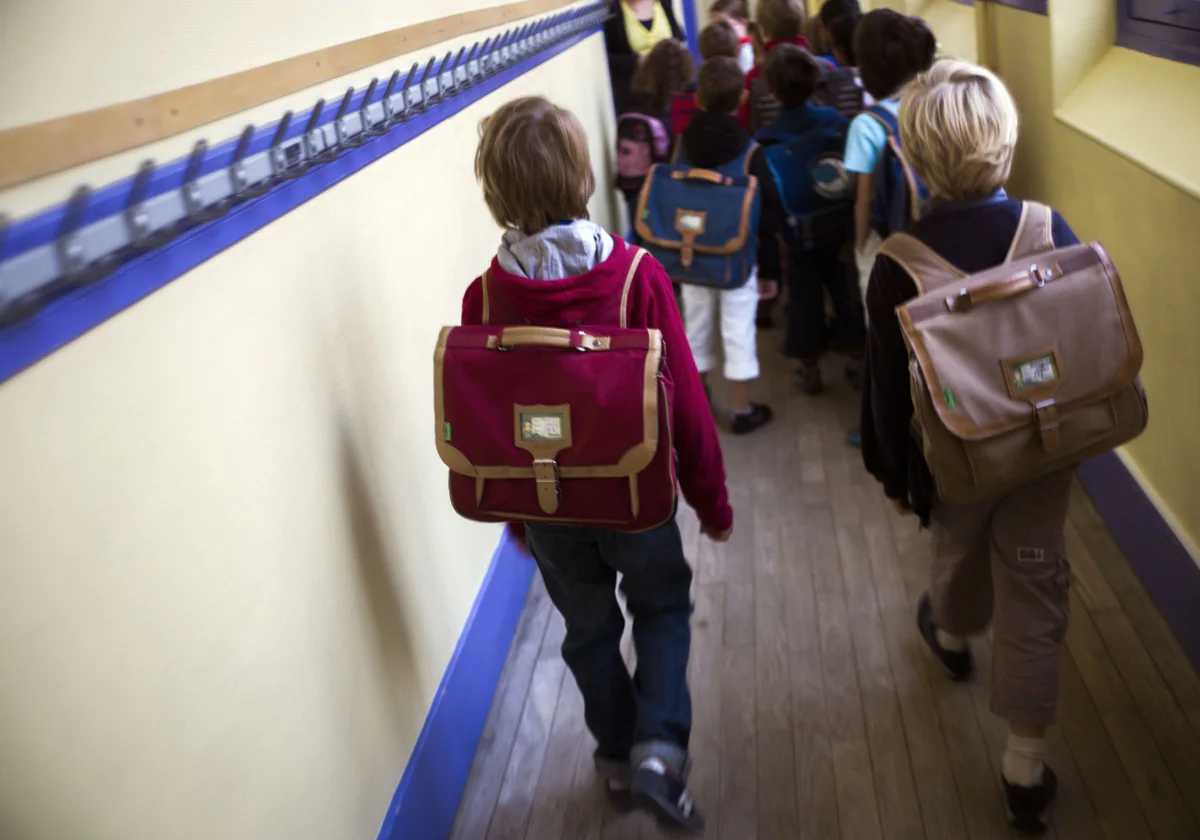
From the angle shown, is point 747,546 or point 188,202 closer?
point 188,202

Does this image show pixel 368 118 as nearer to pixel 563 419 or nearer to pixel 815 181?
pixel 563 419

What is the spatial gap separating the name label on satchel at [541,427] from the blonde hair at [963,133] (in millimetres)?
752

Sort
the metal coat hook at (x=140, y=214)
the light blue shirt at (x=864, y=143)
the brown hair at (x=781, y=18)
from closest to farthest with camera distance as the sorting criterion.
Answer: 1. the metal coat hook at (x=140, y=214)
2. the light blue shirt at (x=864, y=143)
3. the brown hair at (x=781, y=18)

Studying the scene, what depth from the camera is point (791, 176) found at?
3275 millimetres

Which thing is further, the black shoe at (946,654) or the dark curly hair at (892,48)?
the dark curly hair at (892,48)

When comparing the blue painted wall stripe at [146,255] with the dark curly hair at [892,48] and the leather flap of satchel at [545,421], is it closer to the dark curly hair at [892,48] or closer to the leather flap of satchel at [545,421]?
the leather flap of satchel at [545,421]

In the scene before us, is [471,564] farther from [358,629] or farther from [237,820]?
[237,820]

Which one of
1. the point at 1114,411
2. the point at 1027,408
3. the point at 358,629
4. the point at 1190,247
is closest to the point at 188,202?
the point at 358,629

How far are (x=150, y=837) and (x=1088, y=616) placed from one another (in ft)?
6.63

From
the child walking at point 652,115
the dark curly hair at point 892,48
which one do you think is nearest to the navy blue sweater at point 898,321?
the dark curly hair at point 892,48

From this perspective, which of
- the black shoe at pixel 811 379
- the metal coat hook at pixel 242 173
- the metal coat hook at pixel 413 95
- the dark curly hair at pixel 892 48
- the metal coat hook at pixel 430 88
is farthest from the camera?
the black shoe at pixel 811 379

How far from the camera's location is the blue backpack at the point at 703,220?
10.4 ft

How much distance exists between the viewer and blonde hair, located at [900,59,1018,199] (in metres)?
1.62

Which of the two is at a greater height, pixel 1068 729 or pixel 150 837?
pixel 150 837
